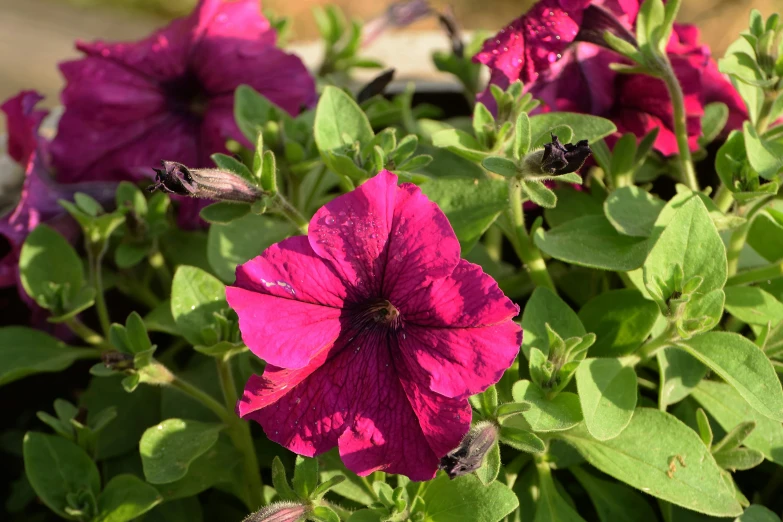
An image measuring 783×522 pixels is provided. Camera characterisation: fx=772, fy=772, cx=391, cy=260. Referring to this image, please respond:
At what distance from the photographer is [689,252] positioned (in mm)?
782

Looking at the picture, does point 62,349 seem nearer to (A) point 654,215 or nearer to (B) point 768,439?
(A) point 654,215

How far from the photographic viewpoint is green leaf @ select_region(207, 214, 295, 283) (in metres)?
0.93

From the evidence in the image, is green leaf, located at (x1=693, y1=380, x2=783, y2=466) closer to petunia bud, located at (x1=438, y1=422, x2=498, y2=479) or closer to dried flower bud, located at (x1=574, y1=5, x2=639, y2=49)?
petunia bud, located at (x1=438, y1=422, x2=498, y2=479)

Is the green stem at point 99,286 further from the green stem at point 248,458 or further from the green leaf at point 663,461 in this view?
the green leaf at point 663,461

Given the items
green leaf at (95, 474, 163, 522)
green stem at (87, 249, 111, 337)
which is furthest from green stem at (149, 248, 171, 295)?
green leaf at (95, 474, 163, 522)

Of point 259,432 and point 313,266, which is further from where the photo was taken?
point 259,432

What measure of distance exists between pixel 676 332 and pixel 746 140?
22cm

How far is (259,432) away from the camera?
3.43 ft

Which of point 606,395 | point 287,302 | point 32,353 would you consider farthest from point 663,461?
point 32,353

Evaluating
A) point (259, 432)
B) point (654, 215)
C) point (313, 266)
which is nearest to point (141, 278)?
point (259, 432)

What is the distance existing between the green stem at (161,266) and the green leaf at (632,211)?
1.99 feet

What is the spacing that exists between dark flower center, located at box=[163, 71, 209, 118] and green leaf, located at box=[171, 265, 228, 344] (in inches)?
16.8

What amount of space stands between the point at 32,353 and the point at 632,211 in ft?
2.54

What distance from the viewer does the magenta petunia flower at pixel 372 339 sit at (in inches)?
26.8
